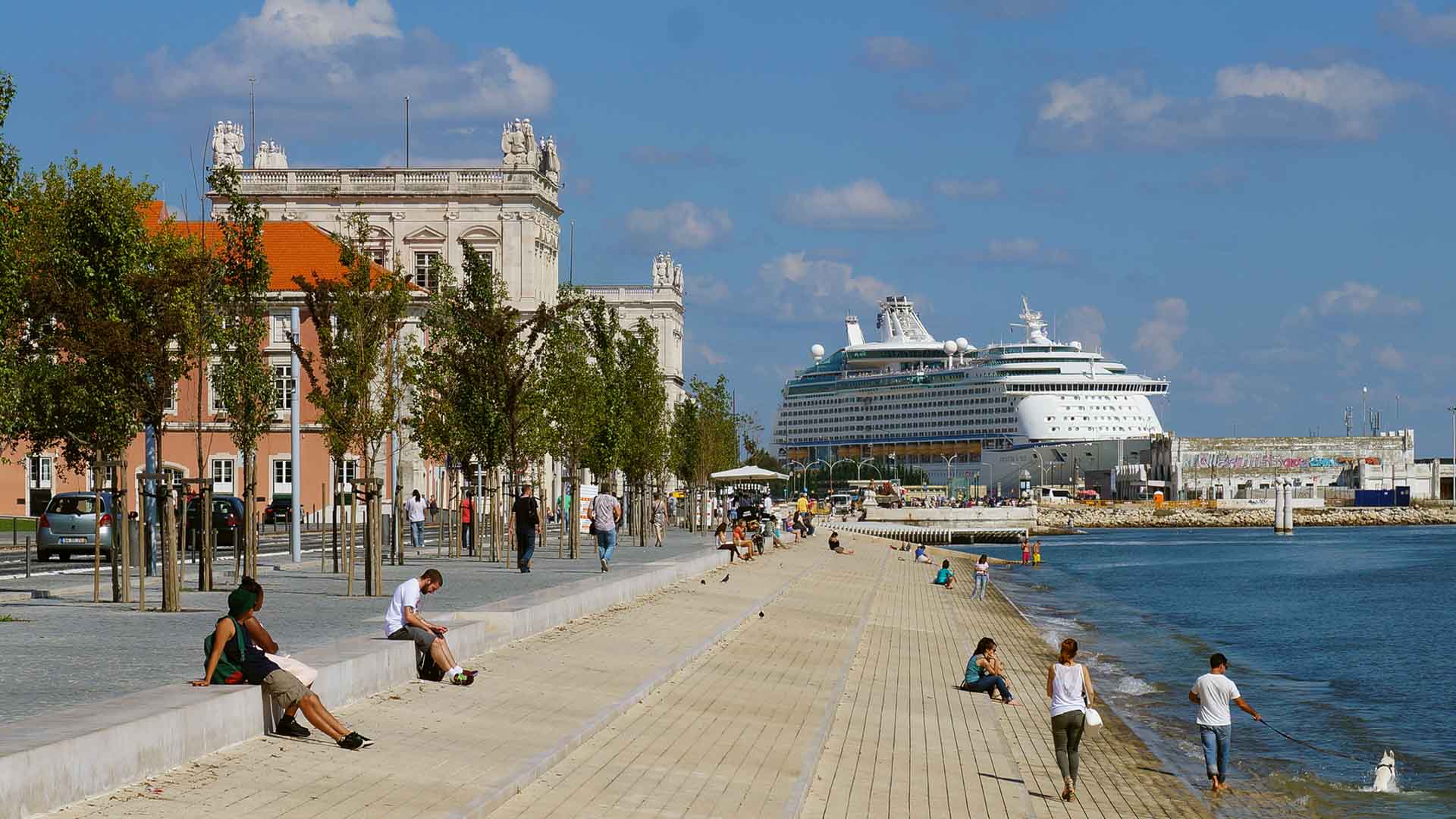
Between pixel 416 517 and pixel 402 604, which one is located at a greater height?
pixel 416 517

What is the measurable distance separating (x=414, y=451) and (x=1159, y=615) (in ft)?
107

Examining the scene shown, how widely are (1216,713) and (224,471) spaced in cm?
5596

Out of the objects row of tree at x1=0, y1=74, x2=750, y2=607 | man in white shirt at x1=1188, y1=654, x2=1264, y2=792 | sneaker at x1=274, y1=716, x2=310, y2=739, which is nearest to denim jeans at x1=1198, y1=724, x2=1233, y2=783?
man in white shirt at x1=1188, y1=654, x2=1264, y2=792

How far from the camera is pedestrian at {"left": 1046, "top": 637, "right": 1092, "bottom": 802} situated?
16766 mm

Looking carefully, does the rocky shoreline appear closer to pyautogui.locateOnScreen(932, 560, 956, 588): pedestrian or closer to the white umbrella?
the white umbrella

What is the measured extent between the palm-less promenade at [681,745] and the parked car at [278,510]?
3628cm

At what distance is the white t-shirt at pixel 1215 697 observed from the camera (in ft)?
62.3

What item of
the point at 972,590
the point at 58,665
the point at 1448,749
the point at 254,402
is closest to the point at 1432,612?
the point at 972,590

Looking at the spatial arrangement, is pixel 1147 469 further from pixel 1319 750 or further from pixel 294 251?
pixel 1319 750

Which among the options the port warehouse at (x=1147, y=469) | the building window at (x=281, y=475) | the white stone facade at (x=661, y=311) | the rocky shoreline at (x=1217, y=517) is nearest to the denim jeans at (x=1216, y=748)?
the building window at (x=281, y=475)

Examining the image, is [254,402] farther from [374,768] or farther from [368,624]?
[374,768]

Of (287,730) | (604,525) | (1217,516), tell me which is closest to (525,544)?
(604,525)

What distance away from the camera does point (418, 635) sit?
1706cm

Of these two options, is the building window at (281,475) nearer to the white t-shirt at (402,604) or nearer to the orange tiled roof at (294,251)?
the orange tiled roof at (294,251)
